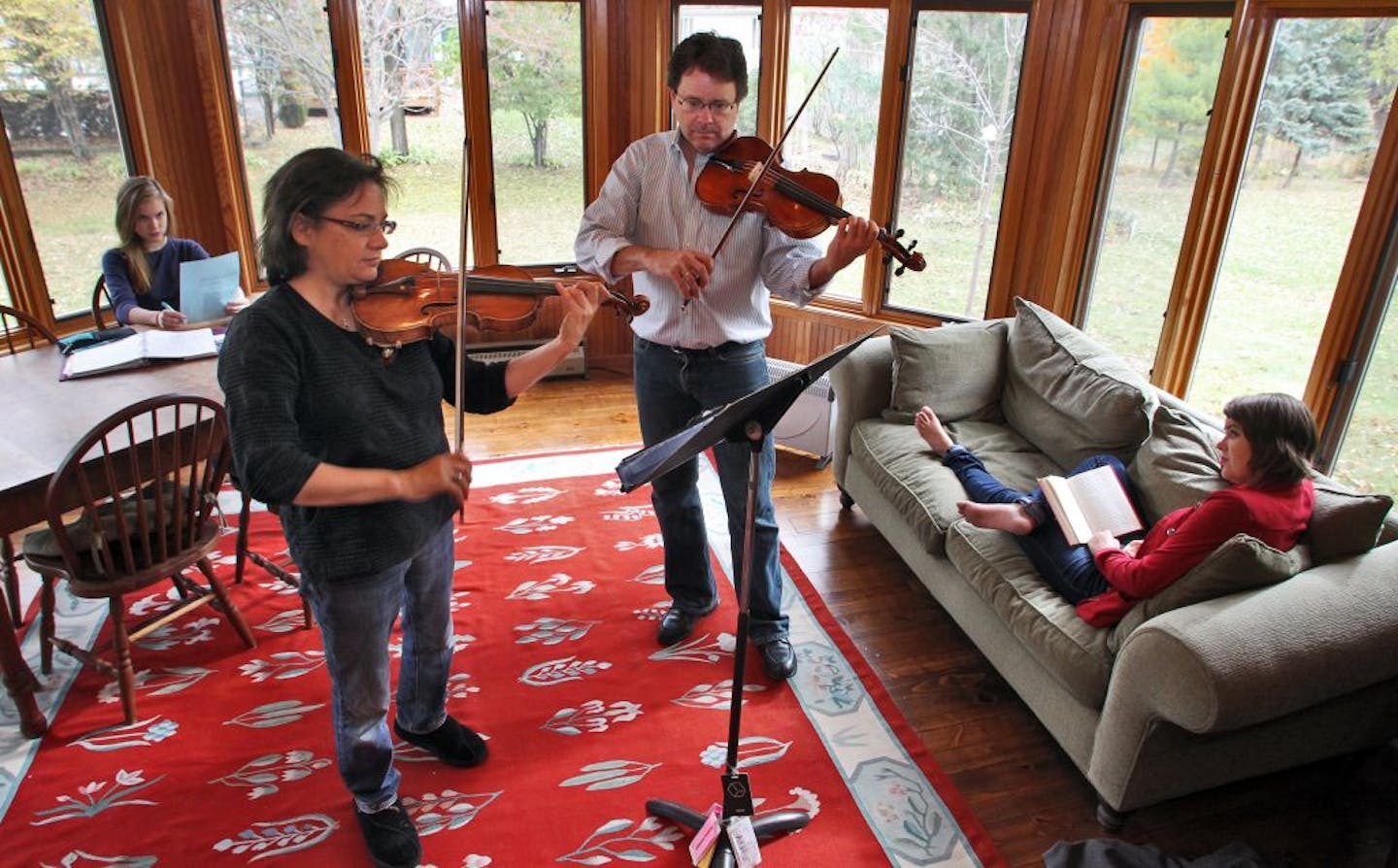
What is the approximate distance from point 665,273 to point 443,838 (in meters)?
1.36

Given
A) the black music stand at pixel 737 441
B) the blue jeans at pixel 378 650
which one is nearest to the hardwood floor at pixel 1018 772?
the black music stand at pixel 737 441

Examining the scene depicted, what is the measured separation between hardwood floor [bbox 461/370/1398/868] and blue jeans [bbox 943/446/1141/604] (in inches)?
15.6

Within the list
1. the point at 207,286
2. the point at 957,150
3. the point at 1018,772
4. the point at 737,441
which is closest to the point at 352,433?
the point at 737,441

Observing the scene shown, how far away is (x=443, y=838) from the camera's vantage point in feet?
6.17

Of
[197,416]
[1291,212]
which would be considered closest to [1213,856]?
[1291,212]

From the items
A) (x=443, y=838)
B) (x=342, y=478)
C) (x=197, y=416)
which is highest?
(x=342, y=478)

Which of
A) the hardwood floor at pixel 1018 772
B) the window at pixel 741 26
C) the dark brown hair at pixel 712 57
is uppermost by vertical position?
the window at pixel 741 26

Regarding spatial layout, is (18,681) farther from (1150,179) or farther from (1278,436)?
(1150,179)

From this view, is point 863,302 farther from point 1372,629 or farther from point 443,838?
point 443,838

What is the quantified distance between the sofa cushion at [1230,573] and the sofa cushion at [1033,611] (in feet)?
0.33

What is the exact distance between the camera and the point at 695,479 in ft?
8.09

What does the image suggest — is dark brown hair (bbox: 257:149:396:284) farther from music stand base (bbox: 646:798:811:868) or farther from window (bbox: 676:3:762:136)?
window (bbox: 676:3:762:136)

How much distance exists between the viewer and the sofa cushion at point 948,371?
3.03 metres

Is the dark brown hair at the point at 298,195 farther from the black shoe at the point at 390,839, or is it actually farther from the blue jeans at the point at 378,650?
the black shoe at the point at 390,839
